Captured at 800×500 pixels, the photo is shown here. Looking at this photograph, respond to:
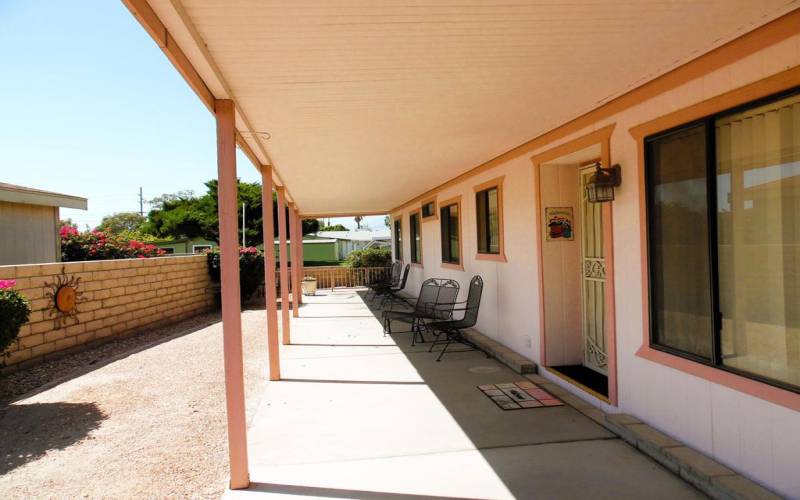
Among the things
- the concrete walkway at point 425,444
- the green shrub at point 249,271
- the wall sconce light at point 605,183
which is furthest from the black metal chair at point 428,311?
the green shrub at point 249,271

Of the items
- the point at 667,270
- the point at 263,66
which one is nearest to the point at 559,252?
the point at 667,270

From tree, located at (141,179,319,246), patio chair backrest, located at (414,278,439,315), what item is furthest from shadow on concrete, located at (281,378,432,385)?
tree, located at (141,179,319,246)

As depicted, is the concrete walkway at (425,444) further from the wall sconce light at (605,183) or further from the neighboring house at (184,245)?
the neighboring house at (184,245)

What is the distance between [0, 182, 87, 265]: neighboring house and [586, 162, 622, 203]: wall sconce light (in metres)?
10.5

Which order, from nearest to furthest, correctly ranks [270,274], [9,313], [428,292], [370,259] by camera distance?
[9,313], [270,274], [428,292], [370,259]

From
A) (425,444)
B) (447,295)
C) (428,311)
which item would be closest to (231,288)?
(425,444)

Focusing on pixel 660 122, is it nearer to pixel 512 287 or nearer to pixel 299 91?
pixel 299 91

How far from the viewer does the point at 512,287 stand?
5852mm

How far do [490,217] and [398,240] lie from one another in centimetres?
863

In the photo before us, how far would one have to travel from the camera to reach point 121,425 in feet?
13.8

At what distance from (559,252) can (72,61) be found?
528 centimetres

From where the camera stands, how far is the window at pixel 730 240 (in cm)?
241

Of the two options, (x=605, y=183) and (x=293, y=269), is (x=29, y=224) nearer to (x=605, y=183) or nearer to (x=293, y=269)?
(x=293, y=269)

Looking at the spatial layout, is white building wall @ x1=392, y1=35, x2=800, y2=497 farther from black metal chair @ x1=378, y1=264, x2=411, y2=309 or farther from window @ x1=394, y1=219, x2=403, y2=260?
window @ x1=394, y1=219, x2=403, y2=260
